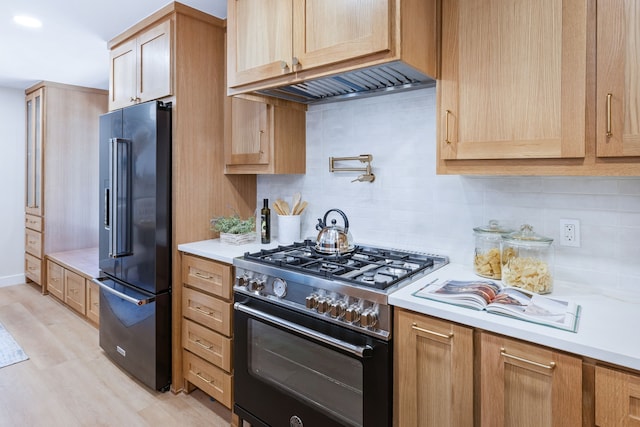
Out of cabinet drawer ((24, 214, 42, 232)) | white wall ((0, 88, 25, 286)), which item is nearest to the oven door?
cabinet drawer ((24, 214, 42, 232))

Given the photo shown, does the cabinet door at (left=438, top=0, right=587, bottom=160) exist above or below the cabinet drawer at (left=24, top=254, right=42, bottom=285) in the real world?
above

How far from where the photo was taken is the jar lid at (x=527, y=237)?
1509 mm

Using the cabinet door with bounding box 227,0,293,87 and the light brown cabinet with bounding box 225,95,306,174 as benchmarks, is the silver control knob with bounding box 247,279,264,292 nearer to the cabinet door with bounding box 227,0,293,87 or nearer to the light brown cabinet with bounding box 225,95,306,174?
the light brown cabinet with bounding box 225,95,306,174

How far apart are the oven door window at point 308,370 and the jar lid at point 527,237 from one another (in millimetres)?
799

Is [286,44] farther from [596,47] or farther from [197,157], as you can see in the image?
[596,47]

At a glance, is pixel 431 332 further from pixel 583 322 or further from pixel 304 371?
pixel 304 371

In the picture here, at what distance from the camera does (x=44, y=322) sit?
3.62 meters

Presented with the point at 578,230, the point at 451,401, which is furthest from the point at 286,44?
the point at 451,401

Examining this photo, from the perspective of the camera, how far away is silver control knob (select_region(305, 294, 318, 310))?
62.3 inches

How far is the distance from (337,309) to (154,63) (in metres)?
1.99

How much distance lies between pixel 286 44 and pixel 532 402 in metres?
1.70

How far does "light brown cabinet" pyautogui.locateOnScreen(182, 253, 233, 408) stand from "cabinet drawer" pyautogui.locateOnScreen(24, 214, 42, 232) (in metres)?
3.04

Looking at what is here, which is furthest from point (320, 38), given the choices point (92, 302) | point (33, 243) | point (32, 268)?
point (32, 268)

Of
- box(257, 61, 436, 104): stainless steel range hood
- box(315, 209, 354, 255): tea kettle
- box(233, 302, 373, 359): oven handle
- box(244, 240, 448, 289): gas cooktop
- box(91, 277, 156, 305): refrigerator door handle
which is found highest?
box(257, 61, 436, 104): stainless steel range hood
